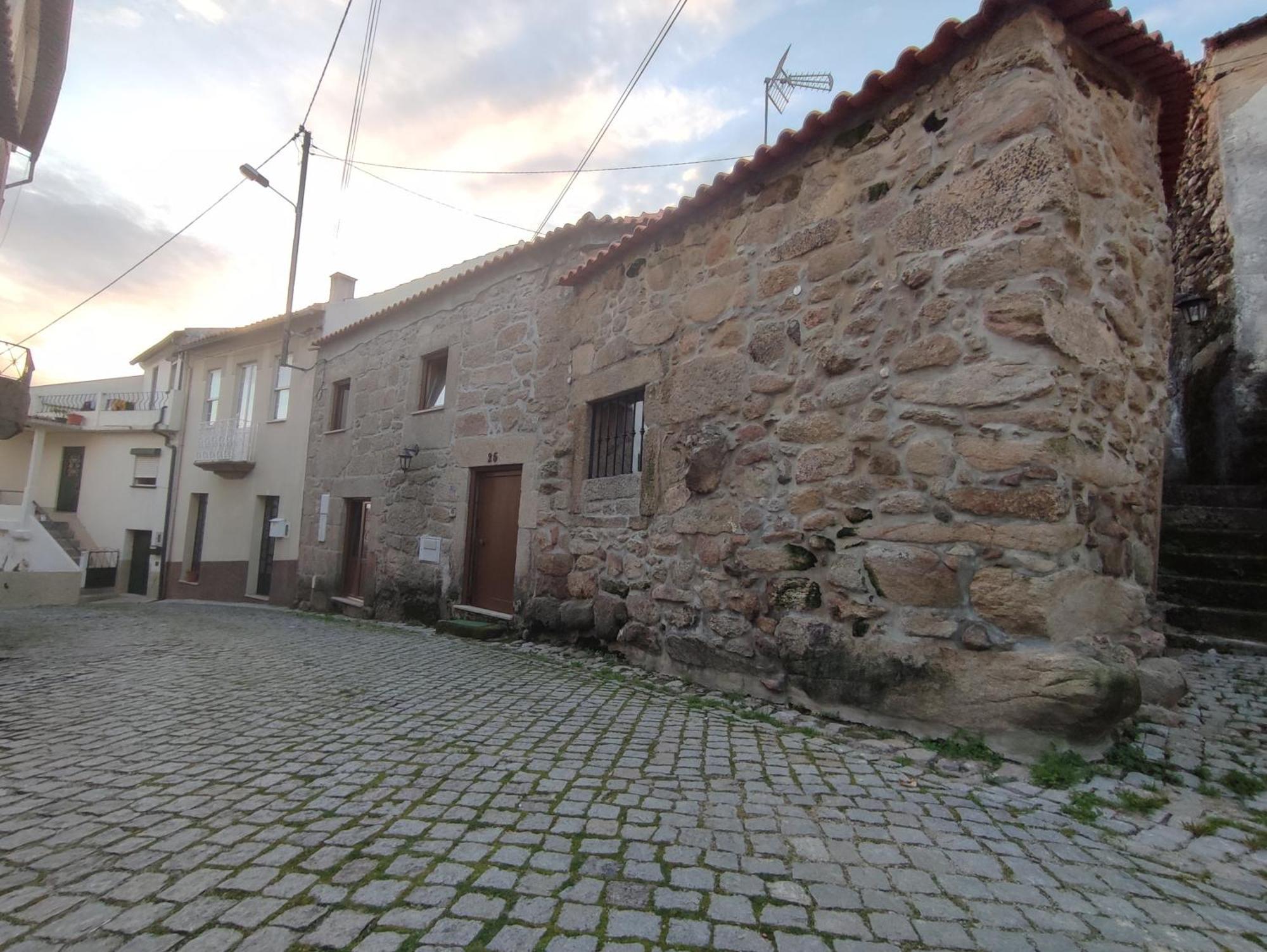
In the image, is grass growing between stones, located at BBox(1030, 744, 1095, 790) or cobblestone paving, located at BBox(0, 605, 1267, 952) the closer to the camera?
cobblestone paving, located at BBox(0, 605, 1267, 952)

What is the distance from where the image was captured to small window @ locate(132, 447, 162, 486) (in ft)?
53.9

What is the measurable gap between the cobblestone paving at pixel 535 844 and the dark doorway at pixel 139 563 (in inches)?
614

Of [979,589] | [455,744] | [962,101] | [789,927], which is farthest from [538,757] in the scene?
[962,101]

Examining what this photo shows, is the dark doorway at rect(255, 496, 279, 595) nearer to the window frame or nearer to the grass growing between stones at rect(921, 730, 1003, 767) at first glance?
the window frame

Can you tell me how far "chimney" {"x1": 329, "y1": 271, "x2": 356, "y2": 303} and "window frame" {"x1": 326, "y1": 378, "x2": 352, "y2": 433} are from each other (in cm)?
367

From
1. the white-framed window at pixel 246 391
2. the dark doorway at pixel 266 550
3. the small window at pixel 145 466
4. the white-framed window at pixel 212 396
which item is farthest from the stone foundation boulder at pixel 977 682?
the small window at pixel 145 466

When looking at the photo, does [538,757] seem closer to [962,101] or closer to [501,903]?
[501,903]

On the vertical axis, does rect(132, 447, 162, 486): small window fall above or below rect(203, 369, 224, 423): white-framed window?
below

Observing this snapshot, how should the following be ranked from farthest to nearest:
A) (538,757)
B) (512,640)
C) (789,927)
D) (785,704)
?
1. (512,640)
2. (785,704)
3. (538,757)
4. (789,927)

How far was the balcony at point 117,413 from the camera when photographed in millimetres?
16312

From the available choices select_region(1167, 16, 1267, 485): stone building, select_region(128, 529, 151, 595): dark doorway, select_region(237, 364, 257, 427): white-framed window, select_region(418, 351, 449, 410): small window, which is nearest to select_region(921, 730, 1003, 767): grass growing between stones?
select_region(1167, 16, 1267, 485): stone building

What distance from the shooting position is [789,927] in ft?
5.67

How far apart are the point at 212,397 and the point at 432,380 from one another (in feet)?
29.8

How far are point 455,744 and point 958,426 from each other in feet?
9.40
